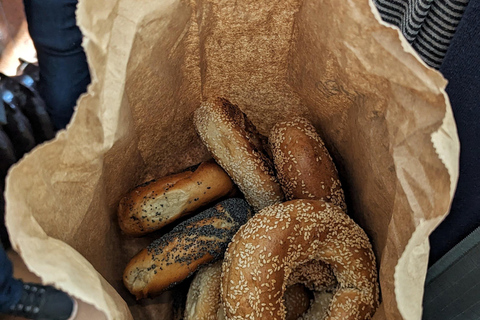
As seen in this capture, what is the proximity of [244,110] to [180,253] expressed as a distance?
333mm

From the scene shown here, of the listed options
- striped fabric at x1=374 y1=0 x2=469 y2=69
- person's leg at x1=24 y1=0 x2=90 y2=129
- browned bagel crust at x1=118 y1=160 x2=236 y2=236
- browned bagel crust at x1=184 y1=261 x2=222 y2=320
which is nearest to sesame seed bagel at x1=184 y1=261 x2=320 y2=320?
browned bagel crust at x1=184 y1=261 x2=222 y2=320

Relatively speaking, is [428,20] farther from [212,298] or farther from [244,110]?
[212,298]

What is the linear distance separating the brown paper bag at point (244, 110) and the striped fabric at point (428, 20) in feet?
0.52

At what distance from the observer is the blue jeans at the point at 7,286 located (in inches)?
25.8

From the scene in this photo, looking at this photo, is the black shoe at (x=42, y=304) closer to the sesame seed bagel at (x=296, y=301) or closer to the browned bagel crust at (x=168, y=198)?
the browned bagel crust at (x=168, y=198)

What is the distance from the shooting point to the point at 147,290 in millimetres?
808

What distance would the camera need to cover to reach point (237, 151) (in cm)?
84

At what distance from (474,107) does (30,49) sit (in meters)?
1.02

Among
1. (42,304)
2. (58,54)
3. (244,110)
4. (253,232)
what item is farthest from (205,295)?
(58,54)

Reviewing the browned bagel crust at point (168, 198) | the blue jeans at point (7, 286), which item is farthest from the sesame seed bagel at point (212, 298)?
the blue jeans at point (7, 286)

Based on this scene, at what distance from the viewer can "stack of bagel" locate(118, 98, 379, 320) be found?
0.73m

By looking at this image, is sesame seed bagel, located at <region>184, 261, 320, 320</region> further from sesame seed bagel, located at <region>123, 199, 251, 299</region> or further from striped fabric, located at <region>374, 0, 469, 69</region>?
striped fabric, located at <region>374, 0, 469, 69</region>

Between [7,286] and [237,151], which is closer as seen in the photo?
[7,286]

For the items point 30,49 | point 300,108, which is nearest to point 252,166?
point 300,108
